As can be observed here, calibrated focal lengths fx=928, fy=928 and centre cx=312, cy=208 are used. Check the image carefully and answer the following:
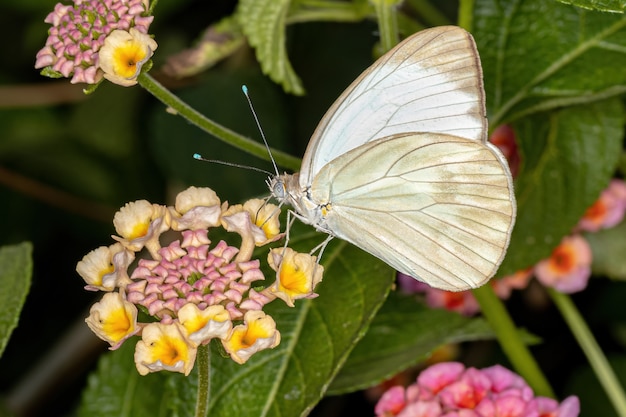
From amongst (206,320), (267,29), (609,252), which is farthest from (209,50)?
(609,252)

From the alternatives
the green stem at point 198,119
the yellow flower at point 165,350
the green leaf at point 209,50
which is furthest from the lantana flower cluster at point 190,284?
the green leaf at point 209,50

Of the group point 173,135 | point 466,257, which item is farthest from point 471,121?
point 173,135

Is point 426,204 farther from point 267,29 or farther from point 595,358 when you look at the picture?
point 595,358

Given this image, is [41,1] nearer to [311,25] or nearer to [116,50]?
[311,25]

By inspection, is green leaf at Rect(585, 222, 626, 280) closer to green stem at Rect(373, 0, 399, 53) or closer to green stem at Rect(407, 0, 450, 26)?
green stem at Rect(407, 0, 450, 26)

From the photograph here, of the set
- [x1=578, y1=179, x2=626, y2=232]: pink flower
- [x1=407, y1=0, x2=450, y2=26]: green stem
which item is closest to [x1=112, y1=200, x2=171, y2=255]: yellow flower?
[x1=407, y1=0, x2=450, y2=26]: green stem

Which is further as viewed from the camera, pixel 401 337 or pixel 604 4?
pixel 401 337

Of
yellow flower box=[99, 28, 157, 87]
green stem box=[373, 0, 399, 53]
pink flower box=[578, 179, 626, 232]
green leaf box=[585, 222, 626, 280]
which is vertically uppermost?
yellow flower box=[99, 28, 157, 87]
